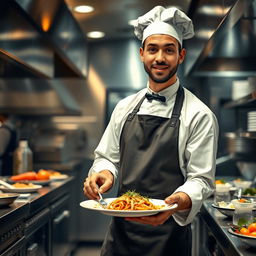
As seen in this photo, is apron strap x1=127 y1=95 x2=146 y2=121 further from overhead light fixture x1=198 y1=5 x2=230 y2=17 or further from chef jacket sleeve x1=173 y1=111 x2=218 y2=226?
overhead light fixture x1=198 y1=5 x2=230 y2=17

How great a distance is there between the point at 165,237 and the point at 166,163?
348 millimetres

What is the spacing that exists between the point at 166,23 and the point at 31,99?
3297mm

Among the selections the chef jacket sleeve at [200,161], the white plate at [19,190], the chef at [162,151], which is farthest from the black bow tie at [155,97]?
the white plate at [19,190]

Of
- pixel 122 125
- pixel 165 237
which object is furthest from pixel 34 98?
pixel 165 237

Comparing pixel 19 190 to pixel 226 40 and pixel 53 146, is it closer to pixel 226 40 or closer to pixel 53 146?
pixel 226 40

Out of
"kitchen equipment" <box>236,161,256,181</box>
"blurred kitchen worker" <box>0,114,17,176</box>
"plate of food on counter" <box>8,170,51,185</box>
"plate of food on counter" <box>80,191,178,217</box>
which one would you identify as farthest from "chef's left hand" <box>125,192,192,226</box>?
"blurred kitchen worker" <box>0,114,17,176</box>

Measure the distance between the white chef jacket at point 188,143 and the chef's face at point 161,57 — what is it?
0.14 m

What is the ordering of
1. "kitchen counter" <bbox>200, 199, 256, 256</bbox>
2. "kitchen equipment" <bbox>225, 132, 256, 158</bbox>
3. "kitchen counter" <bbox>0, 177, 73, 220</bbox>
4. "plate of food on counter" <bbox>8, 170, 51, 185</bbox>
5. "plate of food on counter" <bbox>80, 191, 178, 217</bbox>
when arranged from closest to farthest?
"plate of food on counter" <bbox>80, 191, 178, 217</bbox>
"kitchen counter" <bbox>200, 199, 256, 256</bbox>
"kitchen counter" <bbox>0, 177, 73, 220</bbox>
"plate of food on counter" <bbox>8, 170, 51, 185</bbox>
"kitchen equipment" <bbox>225, 132, 256, 158</bbox>

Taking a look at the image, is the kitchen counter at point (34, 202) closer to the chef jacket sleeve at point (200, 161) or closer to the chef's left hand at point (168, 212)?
the chef's left hand at point (168, 212)

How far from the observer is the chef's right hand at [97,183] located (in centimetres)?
203

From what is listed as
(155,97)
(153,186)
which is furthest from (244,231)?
(155,97)

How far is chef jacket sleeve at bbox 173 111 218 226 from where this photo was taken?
6.70 ft

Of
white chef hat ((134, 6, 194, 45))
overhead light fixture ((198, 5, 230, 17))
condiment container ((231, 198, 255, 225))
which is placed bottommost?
condiment container ((231, 198, 255, 225))

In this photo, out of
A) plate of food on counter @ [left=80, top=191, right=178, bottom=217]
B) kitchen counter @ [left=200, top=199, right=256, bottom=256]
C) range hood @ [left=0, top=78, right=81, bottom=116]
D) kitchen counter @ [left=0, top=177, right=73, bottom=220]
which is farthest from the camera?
range hood @ [left=0, top=78, right=81, bottom=116]
